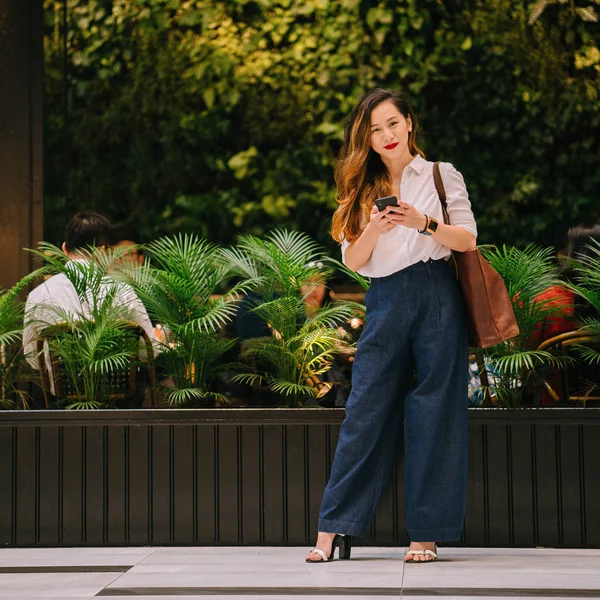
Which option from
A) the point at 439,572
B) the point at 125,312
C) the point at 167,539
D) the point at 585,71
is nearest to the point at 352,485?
the point at 439,572

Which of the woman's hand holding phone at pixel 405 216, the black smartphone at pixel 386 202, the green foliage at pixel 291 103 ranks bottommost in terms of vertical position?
the woman's hand holding phone at pixel 405 216

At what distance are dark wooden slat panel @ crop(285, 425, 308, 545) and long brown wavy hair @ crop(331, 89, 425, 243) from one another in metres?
0.72

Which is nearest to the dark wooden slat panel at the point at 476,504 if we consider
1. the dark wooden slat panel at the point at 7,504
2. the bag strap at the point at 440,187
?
the bag strap at the point at 440,187

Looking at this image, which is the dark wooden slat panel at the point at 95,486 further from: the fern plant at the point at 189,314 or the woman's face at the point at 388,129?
the woman's face at the point at 388,129

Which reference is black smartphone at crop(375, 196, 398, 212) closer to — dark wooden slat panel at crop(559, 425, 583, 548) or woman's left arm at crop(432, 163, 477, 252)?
woman's left arm at crop(432, 163, 477, 252)

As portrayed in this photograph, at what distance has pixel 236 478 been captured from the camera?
333 cm

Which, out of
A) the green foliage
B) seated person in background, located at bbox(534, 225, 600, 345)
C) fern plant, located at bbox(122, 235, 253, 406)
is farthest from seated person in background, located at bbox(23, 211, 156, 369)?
the green foliage

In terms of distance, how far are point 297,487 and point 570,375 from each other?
39.6 inches

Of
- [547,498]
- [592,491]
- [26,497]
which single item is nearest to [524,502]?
[547,498]

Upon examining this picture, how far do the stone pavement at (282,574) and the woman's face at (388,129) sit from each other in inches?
48.8

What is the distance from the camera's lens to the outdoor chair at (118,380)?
351 cm

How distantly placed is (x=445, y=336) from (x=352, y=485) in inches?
20.7

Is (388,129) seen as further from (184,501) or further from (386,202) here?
(184,501)

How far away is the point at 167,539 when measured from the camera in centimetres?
335
